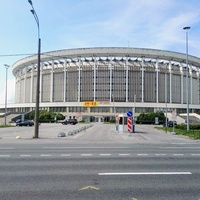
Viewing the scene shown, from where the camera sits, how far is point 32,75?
115m

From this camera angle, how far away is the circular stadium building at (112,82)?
10356 cm

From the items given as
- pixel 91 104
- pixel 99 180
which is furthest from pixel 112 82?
pixel 99 180

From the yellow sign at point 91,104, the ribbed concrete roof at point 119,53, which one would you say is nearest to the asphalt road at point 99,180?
the ribbed concrete roof at point 119,53

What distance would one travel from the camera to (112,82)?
105 m

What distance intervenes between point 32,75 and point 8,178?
112 metres

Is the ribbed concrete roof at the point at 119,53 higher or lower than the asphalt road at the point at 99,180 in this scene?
higher

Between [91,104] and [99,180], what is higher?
[91,104]

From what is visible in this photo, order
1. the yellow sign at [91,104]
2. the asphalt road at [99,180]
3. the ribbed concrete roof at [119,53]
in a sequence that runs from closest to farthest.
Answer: the asphalt road at [99,180] < the ribbed concrete roof at [119,53] < the yellow sign at [91,104]

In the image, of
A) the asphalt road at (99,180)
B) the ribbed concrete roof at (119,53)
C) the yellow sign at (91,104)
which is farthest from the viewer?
the yellow sign at (91,104)

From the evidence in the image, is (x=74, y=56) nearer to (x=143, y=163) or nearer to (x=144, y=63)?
(x=144, y=63)

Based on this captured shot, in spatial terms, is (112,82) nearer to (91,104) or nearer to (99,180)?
(91,104)

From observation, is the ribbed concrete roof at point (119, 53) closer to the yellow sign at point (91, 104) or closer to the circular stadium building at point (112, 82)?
the circular stadium building at point (112, 82)

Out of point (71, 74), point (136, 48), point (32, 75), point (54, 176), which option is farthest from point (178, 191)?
point (32, 75)

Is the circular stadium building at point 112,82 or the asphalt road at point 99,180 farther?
the circular stadium building at point 112,82
